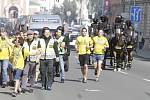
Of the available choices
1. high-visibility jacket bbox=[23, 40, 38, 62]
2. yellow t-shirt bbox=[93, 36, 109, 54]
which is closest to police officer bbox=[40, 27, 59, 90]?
high-visibility jacket bbox=[23, 40, 38, 62]

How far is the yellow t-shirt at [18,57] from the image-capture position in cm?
1630

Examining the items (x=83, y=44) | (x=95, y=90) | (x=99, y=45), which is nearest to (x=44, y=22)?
(x=99, y=45)

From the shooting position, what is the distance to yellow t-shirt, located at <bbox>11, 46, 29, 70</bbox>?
16.3 meters

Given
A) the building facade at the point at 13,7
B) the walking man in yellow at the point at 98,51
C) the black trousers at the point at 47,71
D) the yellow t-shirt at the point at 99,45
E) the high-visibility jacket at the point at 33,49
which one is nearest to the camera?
the high-visibility jacket at the point at 33,49

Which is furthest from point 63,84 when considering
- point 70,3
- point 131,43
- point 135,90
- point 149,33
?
point 70,3

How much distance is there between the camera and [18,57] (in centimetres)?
1633

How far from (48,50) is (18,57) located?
1452 mm

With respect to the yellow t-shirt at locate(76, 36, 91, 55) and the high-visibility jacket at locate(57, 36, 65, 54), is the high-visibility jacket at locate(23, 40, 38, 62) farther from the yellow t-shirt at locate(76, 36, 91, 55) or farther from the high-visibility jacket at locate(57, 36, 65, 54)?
the yellow t-shirt at locate(76, 36, 91, 55)

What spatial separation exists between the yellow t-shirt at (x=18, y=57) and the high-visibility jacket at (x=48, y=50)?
36.7 inches

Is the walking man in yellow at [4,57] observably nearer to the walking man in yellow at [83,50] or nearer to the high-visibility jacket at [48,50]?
the high-visibility jacket at [48,50]

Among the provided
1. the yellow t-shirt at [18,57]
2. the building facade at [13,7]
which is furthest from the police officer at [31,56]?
the building facade at [13,7]

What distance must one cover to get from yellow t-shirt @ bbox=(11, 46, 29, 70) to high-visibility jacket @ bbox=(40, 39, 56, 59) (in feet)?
3.06

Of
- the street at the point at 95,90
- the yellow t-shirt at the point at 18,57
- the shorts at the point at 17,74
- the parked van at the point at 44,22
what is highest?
the parked van at the point at 44,22

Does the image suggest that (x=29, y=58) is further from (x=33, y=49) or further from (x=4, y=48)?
(x=4, y=48)
